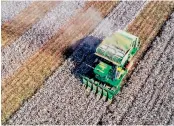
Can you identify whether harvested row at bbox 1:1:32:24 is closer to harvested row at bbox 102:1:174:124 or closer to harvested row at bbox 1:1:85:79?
harvested row at bbox 1:1:85:79

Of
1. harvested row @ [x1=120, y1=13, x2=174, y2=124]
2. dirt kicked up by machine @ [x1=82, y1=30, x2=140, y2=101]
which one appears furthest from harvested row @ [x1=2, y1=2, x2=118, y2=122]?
harvested row @ [x1=120, y1=13, x2=174, y2=124]

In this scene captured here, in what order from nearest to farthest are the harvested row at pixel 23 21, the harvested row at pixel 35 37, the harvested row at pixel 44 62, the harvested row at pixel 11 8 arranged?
the harvested row at pixel 44 62, the harvested row at pixel 35 37, the harvested row at pixel 23 21, the harvested row at pixel 11 8

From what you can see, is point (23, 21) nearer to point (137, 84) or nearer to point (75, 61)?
point (75, 61)

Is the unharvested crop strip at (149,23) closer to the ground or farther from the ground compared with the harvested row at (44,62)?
farther from the ground

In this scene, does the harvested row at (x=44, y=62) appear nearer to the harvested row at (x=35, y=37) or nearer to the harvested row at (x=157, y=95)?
the harvested row at (x=35, y=37)

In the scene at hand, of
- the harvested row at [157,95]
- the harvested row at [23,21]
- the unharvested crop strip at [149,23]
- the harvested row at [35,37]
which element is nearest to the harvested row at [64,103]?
the harvested row at [157,95]

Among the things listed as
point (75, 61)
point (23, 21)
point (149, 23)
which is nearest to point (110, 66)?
point (75, 61)
